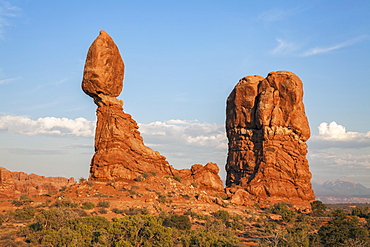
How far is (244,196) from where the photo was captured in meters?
48.0

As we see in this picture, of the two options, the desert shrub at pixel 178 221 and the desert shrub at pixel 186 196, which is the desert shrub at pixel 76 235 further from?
the desert shrub at pixel 186 196

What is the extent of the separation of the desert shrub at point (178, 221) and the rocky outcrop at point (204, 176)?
12.0 m

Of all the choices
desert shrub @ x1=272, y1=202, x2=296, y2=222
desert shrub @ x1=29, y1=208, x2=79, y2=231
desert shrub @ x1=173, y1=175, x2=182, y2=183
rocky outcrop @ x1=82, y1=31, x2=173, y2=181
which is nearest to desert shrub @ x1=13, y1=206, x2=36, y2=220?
desert shrub @ x1=29, y1=208, x2=79, y2=231

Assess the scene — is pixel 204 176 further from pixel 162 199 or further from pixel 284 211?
pixel 284 211

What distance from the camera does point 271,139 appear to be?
5119 cm

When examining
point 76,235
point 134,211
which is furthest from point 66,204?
point 76,235

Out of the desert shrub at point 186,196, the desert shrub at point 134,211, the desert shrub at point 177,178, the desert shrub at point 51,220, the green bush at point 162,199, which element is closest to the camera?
the desert shrub at point 51,220

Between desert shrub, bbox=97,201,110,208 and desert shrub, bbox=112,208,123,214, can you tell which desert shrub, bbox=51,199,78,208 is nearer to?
desert shrub, bbox=97,201,110,208

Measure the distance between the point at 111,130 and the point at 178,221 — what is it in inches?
586

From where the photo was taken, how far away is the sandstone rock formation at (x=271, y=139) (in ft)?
163

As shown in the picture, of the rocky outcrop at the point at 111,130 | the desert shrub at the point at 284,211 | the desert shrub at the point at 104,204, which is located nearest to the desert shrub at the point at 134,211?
the desert shrub at the point at 104,204

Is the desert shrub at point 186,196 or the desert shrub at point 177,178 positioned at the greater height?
the desert shrub at point 177,178

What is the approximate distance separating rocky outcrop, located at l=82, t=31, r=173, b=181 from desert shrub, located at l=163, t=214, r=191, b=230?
1073 centimetres

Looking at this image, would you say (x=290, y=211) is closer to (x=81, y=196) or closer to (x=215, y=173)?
(x=215, y=173)
